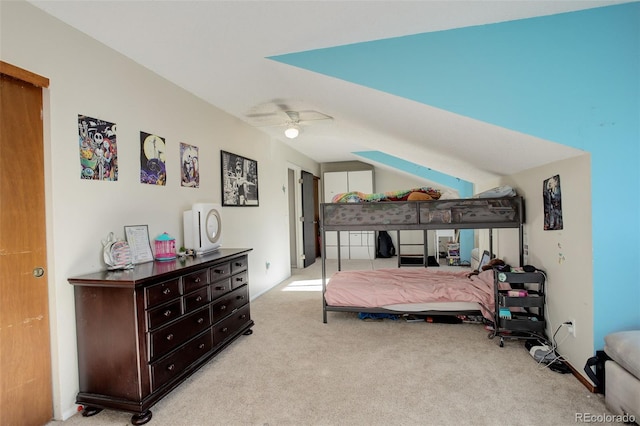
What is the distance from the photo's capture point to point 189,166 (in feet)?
10.3

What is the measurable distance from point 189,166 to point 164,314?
158 centimetres

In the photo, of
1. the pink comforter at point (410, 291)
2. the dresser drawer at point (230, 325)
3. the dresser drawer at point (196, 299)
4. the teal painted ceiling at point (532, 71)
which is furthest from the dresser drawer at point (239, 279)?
the teal painted ceiling at point (532, 71)

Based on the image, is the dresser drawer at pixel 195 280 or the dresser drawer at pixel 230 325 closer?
the dresser drawer at pixel 195 280

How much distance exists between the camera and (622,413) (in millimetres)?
1680

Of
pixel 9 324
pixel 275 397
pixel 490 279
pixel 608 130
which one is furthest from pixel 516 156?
pixel 9 324

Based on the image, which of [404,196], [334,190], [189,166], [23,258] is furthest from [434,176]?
[23,258]

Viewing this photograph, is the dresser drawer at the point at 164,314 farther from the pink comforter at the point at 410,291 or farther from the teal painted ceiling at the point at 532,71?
the teal painted ceiling at the point at 532,71

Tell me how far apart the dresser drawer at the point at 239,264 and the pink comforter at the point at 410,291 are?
3.09ft

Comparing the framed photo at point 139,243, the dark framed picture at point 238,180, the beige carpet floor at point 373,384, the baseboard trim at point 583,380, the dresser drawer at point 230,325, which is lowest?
the beige carpet floor at point 373,384

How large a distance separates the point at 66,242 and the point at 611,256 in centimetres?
332

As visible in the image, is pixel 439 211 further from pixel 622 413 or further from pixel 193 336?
pixel 193 336

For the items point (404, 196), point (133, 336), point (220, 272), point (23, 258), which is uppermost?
point (404, 196)

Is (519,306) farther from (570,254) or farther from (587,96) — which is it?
(587,96)

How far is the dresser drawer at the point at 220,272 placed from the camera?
102 inches
